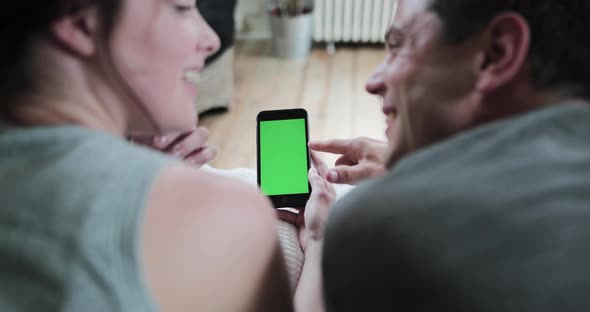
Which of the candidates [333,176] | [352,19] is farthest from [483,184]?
[352,19]

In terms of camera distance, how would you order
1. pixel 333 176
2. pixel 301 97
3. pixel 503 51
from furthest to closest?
pixel 301 97
pixel 333 176
pixel 503 51

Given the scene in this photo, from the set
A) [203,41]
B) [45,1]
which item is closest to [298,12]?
[203,41]

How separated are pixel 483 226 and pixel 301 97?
2.48 meters

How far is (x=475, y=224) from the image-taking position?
0.45 metres

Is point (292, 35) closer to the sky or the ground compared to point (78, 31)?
closer to the ground

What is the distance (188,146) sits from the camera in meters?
1.07

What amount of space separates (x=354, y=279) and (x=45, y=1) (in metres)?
0.39

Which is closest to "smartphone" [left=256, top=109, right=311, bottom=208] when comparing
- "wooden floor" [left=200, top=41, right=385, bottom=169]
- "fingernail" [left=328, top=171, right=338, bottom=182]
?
"fingernail" [left=328, top=171, right=338, bottom=182]

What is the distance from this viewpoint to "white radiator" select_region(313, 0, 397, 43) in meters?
3.33

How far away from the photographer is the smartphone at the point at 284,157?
112 centimetres

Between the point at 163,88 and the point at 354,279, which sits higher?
the point at 163,88

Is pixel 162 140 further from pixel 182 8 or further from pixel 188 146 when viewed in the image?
pixel 182 8

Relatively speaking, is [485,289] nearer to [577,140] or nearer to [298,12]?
[577,140]

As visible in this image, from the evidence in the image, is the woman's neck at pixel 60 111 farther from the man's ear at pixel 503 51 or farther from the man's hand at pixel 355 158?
the man's hand at pixel 355 158
